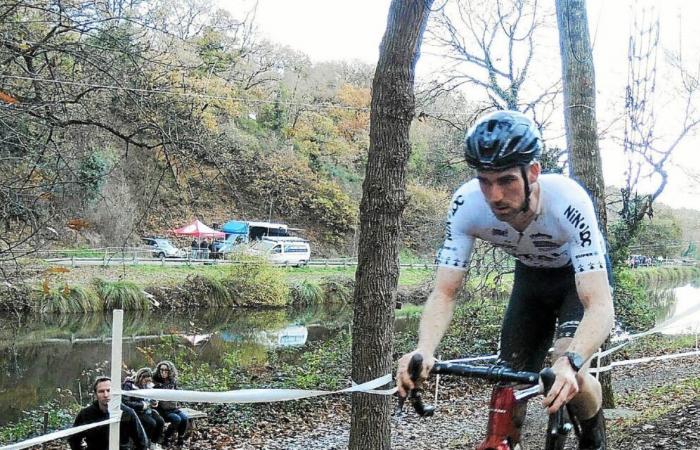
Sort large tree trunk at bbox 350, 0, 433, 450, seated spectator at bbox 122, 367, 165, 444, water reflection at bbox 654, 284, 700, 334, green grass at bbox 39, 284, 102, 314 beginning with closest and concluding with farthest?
large tree trunk at bbox 350, 0, 433, 450 < seated spectator at bbox 122, 367, 165, 444 < green grass at bbox 39, 284, 102, 314 < water reflection at bbox 654, 284, 700, 334

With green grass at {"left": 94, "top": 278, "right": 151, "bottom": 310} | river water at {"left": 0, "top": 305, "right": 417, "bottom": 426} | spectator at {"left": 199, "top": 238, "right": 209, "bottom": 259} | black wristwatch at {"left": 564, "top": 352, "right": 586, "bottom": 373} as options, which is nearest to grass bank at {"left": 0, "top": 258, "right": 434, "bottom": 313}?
green grass at {"left": 94, "top": 278, "right": 151, "bottom": 310}

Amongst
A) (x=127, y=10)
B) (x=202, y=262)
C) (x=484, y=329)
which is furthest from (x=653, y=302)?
(x=127, y=10)

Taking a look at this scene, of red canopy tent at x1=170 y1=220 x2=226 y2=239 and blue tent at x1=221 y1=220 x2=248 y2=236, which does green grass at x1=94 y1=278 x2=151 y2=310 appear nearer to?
red canopy tent at x1=170 y1=220 x2=226 y2=239

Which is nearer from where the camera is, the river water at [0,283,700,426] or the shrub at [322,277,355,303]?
the river water at [0,283,700,426]

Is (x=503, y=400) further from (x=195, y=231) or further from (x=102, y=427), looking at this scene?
(x=195, y=231)

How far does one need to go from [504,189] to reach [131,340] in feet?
63.8

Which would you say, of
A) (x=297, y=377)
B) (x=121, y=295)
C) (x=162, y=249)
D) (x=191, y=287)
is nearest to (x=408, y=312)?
(x=191, y=287)

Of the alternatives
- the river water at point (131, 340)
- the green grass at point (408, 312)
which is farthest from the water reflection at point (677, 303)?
the green grass at point (408, 312)

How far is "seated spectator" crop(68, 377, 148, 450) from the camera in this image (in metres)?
7.16

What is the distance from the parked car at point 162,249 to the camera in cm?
3459

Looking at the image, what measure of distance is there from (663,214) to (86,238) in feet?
99.3

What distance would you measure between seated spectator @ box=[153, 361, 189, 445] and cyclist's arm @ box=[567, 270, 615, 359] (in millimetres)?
8341

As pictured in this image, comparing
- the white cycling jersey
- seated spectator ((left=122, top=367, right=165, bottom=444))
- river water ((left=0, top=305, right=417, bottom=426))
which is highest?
the white cycling jersey

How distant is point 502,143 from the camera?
2.42 metres
